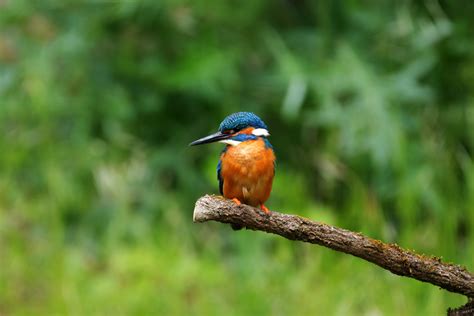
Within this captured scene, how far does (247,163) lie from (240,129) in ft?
0.37

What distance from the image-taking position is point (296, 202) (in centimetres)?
451

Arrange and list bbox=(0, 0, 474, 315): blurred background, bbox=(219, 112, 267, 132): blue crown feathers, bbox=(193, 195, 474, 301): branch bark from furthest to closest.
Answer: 1. bbox=(0, 0, 474, 315): blurred background
2. bbox=(219, 112, 267, 132): blue crown feathers
3. bbox=(193, 195, 474, 301): branch bark

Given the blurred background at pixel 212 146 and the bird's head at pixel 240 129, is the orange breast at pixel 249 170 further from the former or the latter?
the blurred background at pixel 212 146

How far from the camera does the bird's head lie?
217cm

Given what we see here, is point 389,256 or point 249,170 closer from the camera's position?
point 389,256

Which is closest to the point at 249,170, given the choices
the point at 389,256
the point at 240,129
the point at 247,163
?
the point at 247,163

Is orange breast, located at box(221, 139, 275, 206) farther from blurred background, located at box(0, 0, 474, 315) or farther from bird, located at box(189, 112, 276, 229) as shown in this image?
blurred background, located at box(0, 0, 474, 315)

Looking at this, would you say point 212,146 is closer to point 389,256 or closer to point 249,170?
point 249,170

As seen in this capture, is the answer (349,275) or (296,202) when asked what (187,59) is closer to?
(296,202)

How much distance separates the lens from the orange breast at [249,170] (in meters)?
2.25

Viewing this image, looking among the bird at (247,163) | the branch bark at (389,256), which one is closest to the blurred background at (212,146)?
the bird at (247,163)

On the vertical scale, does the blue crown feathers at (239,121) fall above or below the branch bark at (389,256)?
above

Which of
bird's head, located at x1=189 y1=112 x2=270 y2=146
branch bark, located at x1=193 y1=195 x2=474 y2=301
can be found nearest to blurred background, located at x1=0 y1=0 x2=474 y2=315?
bird's head, located at x1=189 y1=112 x2=270 y2=146

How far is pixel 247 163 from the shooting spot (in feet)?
7.43
